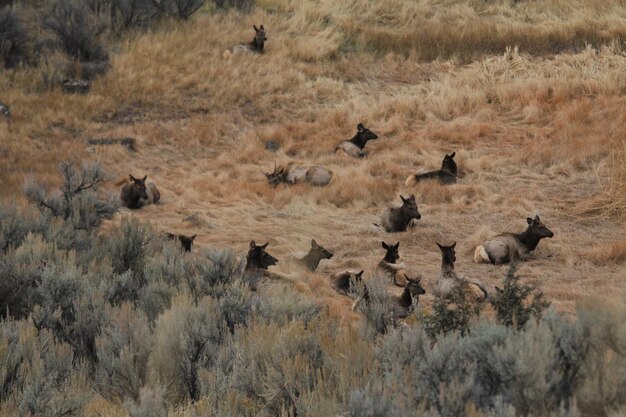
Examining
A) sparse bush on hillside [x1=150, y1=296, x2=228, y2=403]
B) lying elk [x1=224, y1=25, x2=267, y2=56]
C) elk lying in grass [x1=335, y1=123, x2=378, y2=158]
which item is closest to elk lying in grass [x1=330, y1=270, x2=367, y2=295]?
sparse bush on hillside [x1=150, y1=296, x2=228, y2=403]

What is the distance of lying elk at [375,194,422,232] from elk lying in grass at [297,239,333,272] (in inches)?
66.0

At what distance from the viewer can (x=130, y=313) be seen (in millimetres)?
5152

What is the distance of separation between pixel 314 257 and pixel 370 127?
7801mm

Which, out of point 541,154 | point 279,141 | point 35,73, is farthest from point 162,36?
point 541,154

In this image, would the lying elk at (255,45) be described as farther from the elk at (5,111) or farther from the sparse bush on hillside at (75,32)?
the elk at (5,111)

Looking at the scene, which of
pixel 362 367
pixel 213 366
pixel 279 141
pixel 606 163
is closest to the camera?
pixel 362 367

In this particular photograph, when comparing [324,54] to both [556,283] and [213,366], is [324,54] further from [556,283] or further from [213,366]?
[213,366]

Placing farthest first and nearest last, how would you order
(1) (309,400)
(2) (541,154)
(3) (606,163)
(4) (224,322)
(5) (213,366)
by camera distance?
(2) (541,154), (3) (606,163), (4) (224,322), (5) (213,366), (1) (309,400)

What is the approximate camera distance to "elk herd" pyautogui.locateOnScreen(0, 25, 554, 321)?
7219 millimetres

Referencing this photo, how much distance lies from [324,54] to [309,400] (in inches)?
733

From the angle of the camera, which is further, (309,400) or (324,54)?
(324,54)

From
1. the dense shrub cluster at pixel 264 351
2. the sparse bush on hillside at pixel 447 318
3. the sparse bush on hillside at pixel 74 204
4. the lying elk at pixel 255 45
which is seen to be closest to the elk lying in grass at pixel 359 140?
the sparse bush on hillside at pixel 74 204

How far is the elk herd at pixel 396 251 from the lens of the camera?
7.22 metres

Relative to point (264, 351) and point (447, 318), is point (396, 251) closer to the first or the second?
point (447, 318)
